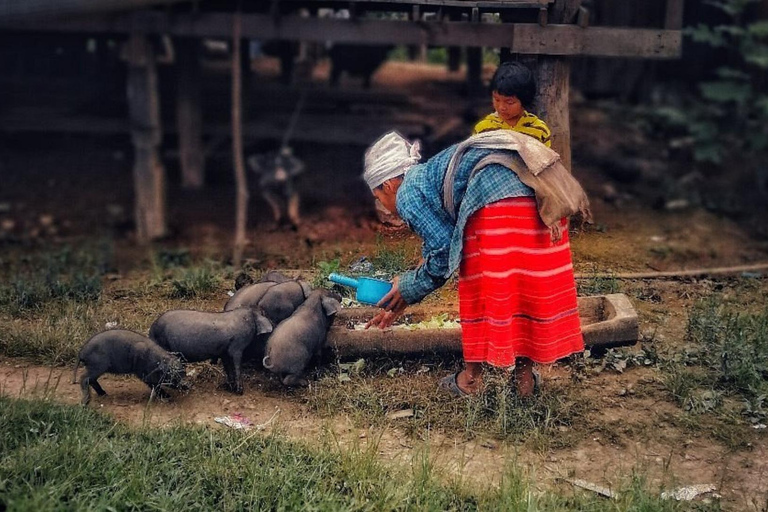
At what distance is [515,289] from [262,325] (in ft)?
4.93

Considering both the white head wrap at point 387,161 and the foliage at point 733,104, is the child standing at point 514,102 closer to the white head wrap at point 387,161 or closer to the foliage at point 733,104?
the white head wrap at point 387,161

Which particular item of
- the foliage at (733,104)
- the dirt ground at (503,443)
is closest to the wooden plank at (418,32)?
the dirt ground at (503,443)

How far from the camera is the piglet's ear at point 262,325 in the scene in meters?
5.16

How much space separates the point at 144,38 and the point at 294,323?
17.3ft

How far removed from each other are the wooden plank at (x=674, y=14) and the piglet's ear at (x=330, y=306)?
3677mm

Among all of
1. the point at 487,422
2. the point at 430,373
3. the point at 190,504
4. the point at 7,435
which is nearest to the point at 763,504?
the point at 487,422

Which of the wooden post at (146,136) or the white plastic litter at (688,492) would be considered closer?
the white plastic litter at (688,492)

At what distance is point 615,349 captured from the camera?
585 centimetres

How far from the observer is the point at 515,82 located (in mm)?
4469

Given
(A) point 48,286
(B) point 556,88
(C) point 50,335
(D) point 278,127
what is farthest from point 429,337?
(D) point 278,127

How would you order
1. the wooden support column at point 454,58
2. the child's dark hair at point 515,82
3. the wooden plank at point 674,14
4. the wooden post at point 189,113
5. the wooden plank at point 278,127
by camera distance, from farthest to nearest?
the wooden support column at point 454,58 → the wooden plank at point 278,127 → the wooden post at point 189,113 → the wooden plank at point 674,14 → the child's dark hair at point 515,82

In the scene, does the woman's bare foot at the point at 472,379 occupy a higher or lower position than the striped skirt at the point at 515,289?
lower

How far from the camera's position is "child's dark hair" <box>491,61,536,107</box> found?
176 inches

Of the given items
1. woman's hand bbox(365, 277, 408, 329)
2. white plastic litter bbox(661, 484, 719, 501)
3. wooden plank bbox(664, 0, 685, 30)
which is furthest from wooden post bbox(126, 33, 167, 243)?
white plastic litter bbox(661, 484, 719, 501)
